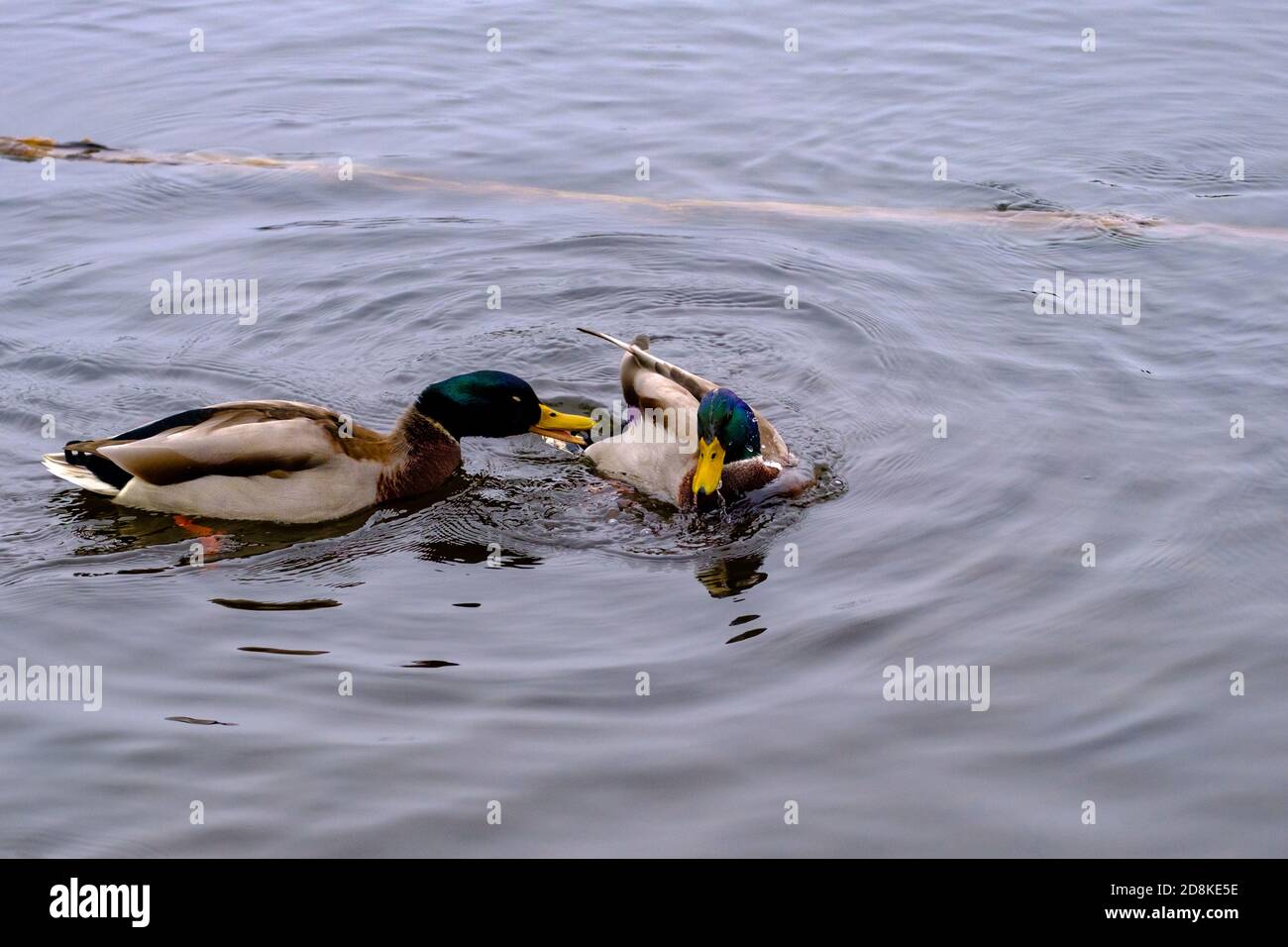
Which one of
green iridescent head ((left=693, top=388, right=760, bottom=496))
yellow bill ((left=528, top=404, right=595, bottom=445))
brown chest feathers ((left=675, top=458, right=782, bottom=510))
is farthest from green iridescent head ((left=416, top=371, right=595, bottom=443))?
green iridescent head ((left=693, top=388, right=760, bottom=496))

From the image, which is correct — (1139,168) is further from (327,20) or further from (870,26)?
(327,20)

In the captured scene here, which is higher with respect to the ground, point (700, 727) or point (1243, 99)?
point (1243, 99)

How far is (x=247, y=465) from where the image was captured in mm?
7715

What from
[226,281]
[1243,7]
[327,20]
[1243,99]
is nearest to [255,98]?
[327,20]

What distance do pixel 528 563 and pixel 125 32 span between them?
1171 cm

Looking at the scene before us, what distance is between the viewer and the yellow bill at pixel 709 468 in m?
7.86

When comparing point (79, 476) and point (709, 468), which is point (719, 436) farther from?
point (79, 476)

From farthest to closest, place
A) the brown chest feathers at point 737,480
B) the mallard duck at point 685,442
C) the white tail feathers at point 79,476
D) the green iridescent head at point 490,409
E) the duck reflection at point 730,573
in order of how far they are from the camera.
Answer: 1. the green iridescent head at point 490,409
2. the brown chest feathers at point 737,480
3. the mallard duck at point 685,442
4. the white tail feathers at point 79,476
5. the duck reflection at point 730,573

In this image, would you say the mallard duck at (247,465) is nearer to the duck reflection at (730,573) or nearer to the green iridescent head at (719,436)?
the green iridescent head at (719,436)

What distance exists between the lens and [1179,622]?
258 inches

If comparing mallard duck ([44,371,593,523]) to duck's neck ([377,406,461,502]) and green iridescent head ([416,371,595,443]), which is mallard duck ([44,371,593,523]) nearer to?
duck's neck ([377,406,461,502])

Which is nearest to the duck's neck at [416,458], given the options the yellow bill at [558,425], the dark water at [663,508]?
the dark water at [663,508]

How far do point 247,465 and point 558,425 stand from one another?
1.73 meters
